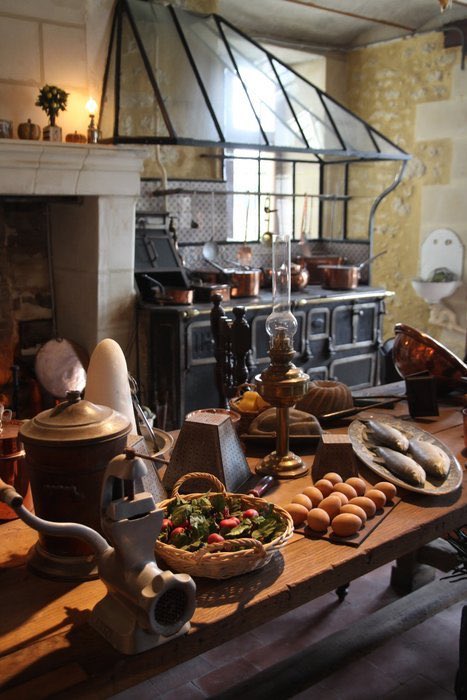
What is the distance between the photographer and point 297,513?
1.69 meters

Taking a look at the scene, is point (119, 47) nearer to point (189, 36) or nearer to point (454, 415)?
point (189, 36)

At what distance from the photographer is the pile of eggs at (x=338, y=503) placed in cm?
165

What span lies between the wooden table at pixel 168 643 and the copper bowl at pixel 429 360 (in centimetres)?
94

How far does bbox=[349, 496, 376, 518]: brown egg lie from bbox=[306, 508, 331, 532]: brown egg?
0.36ft

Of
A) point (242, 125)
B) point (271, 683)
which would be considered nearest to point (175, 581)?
point (271, 683)

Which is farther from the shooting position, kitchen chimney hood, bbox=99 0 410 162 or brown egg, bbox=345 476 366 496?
kitchen chimney hood, bbox=99 0 410 162

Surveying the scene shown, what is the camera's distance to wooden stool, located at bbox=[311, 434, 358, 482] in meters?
1.92

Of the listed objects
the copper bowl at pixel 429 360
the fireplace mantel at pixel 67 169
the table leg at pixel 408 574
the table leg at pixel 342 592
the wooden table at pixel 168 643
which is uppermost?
the fireplace mantel at pixel 67 169

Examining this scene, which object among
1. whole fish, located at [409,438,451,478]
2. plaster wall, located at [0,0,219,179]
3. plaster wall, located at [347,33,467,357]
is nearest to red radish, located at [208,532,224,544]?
whole fish, located at [409,438,451,478]

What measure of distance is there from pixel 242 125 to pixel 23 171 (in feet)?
7.89

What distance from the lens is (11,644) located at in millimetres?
1245

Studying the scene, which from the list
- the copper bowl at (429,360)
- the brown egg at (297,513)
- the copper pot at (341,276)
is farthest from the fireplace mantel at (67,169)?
the brown egg at (297,513)

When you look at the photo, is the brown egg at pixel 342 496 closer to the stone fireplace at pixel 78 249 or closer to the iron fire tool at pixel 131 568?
the iron fire tool at pixel 131 568

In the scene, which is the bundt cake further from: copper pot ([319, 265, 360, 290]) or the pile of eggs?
copper pot ([319, 265, 360, 290])
